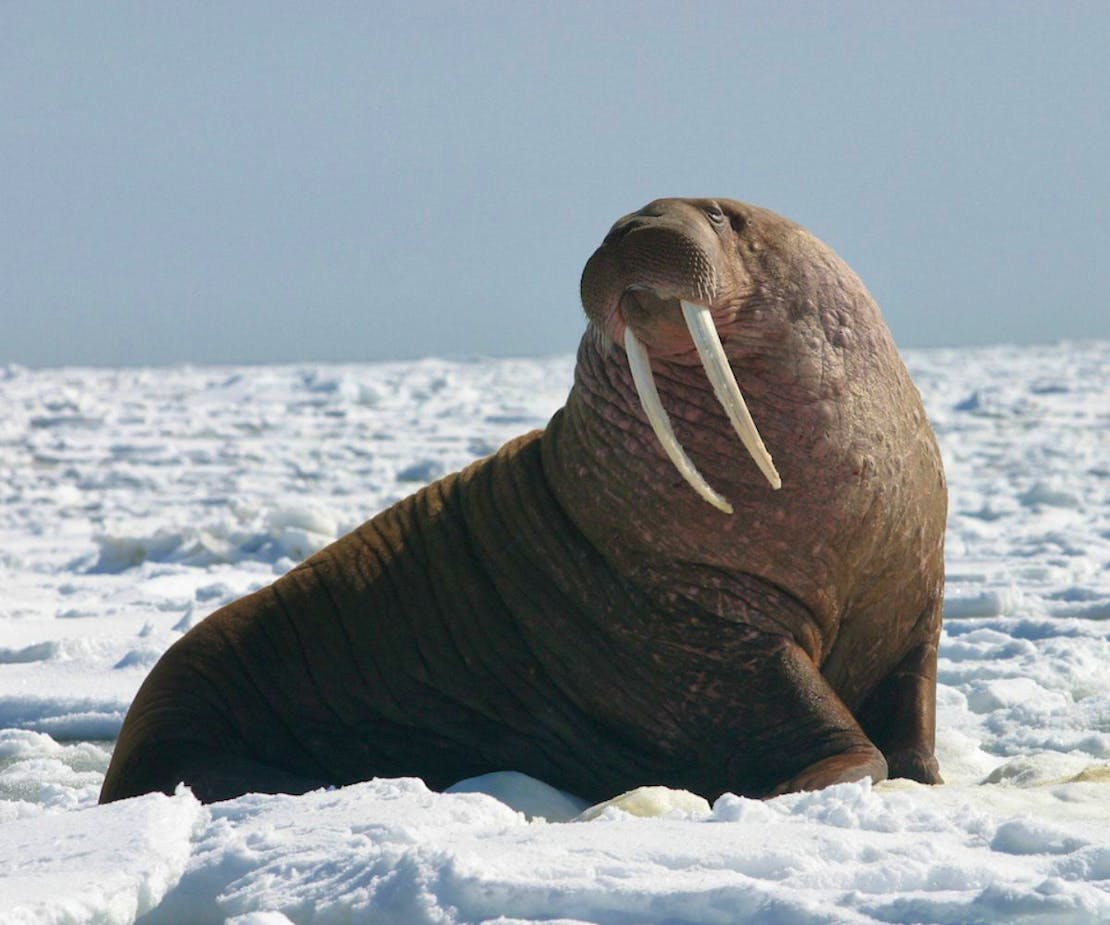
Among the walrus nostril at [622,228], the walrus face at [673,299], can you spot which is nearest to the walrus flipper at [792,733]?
the walrus face at [673,299]

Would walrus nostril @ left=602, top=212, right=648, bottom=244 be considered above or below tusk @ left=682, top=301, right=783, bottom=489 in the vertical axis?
above

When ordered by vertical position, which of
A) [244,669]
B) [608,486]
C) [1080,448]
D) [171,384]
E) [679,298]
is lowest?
[171,384]

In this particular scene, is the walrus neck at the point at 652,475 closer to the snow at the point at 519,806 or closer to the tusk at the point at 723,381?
the tusk at the point at 723,381

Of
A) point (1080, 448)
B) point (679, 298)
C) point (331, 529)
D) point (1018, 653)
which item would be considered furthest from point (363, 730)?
point (1080, 448)

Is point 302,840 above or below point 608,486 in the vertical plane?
below

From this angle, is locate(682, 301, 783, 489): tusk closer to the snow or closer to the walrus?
the walrus

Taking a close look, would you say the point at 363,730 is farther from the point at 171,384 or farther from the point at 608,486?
the point at 171,384

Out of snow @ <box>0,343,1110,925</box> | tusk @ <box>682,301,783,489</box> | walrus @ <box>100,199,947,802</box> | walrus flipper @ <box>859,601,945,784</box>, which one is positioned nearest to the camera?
snow @ <box>0,343,1110,925</box>

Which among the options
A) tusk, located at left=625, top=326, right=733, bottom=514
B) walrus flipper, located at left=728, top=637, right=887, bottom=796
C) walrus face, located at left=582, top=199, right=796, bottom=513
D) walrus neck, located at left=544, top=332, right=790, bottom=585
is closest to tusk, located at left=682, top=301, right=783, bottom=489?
walrus face, located at left=582, top=199, right=796, bottom=513

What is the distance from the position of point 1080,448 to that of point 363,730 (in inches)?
496

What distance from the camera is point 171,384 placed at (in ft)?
104

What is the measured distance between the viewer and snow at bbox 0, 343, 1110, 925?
2.41 metres

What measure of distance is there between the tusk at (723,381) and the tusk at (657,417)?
0.14 metres

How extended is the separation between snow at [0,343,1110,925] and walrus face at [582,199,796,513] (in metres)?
0.88
